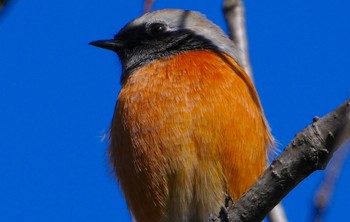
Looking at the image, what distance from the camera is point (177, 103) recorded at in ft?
17.0

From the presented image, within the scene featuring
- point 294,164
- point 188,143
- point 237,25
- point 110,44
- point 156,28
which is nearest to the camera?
point 294,164

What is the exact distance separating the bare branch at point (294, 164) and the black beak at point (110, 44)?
3208 mm

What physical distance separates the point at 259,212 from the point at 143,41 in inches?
125

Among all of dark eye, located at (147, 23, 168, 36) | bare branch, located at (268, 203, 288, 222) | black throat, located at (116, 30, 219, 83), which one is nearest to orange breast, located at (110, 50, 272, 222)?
bare branch, located at (268, 203, 288, 222)

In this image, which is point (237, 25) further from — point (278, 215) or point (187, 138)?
point (278, 215)

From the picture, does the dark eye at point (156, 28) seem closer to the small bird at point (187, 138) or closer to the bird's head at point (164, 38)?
the bird's head at point (164, 38)

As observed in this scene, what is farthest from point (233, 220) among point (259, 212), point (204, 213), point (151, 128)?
point (151, 128)

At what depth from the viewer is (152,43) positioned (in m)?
6.44

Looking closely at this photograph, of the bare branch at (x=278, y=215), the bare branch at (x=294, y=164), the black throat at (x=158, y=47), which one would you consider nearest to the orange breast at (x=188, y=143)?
the bare branch at (x=278, y=215)

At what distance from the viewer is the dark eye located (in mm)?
6508

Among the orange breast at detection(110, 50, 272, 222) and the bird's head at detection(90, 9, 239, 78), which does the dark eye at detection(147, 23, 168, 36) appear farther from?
the orange breast at detection(110, 50, 272, 222)

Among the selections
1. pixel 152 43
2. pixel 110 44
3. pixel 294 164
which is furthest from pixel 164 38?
pixel 294 164

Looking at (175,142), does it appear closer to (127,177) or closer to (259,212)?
(127,177)

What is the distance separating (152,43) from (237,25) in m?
1.15
